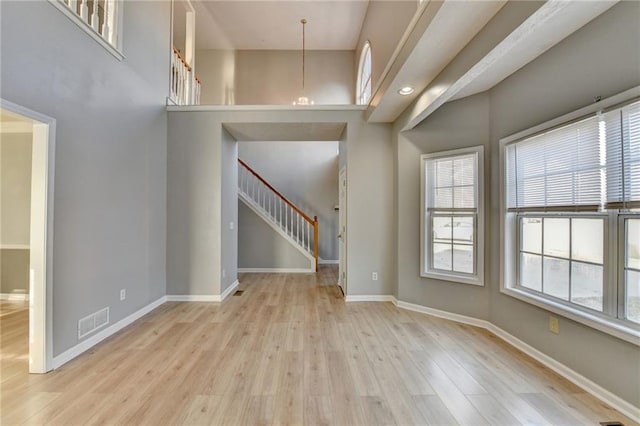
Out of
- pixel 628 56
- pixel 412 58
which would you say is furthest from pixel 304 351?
pixel 628 56

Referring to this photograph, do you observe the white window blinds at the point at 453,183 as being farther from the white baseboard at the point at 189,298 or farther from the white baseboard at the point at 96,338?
the white baseboard at the point at 96,338

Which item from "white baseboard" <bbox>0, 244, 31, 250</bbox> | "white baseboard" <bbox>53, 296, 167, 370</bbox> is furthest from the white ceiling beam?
"white baseboard" <bbox>0, 244, 31, 250</bbox>

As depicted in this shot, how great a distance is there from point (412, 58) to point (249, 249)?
16.4 feet

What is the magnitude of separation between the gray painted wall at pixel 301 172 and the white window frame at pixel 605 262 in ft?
14.5

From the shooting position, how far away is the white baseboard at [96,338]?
2.36m

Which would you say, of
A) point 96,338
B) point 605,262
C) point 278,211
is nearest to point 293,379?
point 96,338

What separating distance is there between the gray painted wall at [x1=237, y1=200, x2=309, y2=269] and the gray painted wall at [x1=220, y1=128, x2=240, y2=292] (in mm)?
1309

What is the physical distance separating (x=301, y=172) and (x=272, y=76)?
2.56 metres

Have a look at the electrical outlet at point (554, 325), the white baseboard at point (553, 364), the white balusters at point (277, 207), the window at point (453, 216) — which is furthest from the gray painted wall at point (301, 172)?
the electrical outlet at point (554, 325)

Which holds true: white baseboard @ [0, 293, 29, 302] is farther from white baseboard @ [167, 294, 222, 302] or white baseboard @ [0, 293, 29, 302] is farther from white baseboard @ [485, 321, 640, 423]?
white baseboard @ [485, 321, 640, 423]

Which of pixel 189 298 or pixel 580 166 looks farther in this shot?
pixel 189 298

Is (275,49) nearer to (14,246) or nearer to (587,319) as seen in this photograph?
(14,246)

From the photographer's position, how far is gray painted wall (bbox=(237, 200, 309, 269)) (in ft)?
20.2

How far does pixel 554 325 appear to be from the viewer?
2332mm
